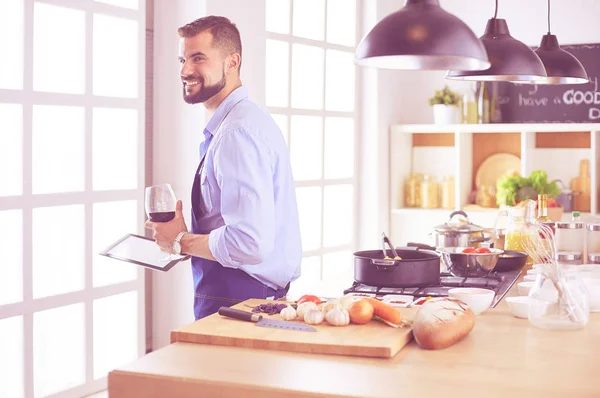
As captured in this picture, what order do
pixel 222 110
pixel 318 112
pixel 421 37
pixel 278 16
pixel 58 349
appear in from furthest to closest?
pixel 318 112 < pixel 278 16 < pixel 58 349 < pixel 222 110 < pixel 421 37

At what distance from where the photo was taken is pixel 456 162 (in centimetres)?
577

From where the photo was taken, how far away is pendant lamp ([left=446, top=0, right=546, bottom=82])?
10.3ft

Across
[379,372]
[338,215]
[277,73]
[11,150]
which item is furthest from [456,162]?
[379,372]

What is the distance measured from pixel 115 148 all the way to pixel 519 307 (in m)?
2.19

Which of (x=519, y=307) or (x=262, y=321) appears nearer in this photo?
(x=262, y=321)

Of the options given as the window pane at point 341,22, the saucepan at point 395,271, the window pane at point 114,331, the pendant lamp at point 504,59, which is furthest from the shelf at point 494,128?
the saucepan at point 395,271

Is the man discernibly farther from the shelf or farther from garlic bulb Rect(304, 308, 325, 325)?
the shelf

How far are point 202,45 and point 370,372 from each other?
1.49m

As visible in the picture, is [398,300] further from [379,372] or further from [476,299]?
[379,372]

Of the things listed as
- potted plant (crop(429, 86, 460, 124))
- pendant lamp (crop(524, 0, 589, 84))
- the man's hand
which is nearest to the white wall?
the man's hand

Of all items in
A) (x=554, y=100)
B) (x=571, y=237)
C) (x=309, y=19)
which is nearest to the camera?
(x=571, y=237)

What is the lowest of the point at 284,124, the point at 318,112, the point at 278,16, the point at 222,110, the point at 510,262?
the point at 510,262

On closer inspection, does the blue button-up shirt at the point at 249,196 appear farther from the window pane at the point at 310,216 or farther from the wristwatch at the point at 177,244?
the window pane at the point at 310,216

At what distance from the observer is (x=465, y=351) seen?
79.9 inches
